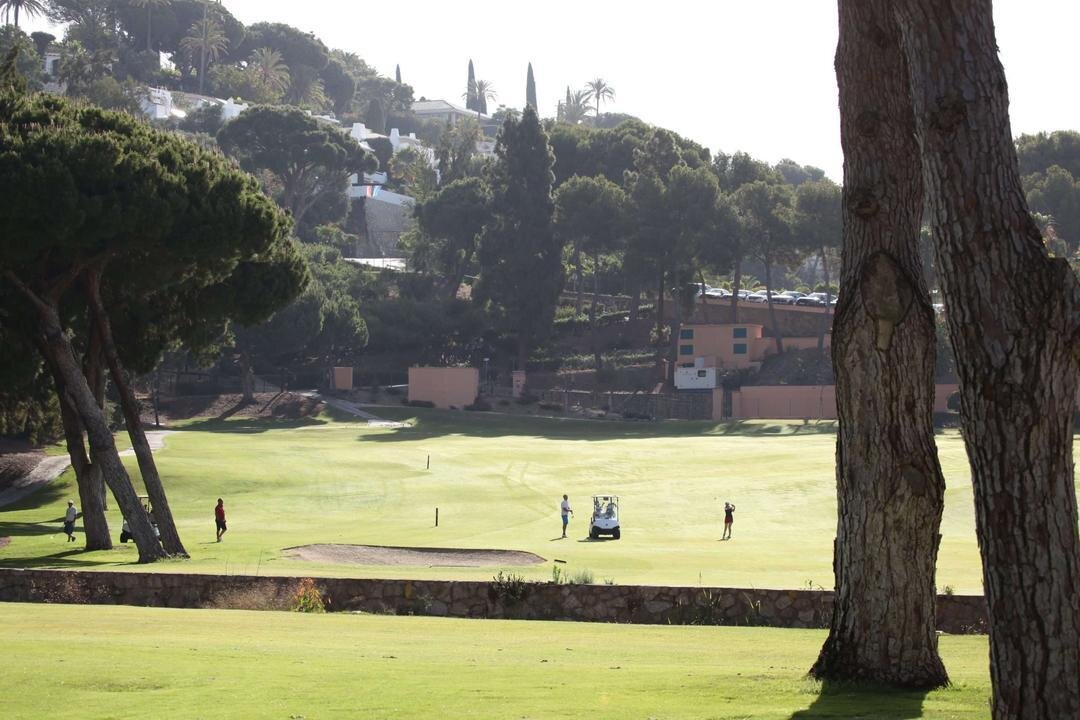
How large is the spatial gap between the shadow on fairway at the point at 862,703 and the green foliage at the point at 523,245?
3031 inches

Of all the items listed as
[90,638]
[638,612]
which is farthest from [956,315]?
[638,612]

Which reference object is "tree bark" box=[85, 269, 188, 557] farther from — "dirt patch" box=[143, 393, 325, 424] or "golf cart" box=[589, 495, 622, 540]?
"dirt patch" box=[143, 393, 325, 424]

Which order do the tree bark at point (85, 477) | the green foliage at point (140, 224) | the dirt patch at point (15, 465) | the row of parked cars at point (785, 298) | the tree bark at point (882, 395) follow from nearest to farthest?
the tree bark at point (882, 395), the green foliage at point (140, 224), the tree bark at point (85, 477), the dirt patch at point (15, 465), the row of parked cars at point (785, 298)

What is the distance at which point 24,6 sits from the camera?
16975 cm

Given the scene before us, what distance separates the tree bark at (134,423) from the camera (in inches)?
1227

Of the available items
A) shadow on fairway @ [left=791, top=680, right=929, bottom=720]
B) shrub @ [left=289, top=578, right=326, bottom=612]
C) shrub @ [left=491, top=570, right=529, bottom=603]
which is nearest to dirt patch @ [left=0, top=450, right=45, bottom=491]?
shrub @ [left=289, top=578, right=326, bottom=612]

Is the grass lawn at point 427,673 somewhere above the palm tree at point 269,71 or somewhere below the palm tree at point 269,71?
below

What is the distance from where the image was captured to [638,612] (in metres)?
18.7

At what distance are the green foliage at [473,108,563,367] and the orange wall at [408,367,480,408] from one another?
5104 mm

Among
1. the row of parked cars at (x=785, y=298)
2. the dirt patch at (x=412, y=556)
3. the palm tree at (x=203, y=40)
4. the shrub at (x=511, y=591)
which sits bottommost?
the dirt patch at (x=412, y=556)

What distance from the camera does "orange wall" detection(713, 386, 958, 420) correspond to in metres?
82.8

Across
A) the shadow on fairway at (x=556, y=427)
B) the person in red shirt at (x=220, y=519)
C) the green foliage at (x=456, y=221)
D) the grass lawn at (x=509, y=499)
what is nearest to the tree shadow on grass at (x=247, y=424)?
the grass lawn at (x=509, y=499)

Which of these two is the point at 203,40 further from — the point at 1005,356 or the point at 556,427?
the point at 1005,356

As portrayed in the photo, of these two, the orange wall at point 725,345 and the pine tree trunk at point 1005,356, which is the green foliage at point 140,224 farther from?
the orange wall at point 725,345
